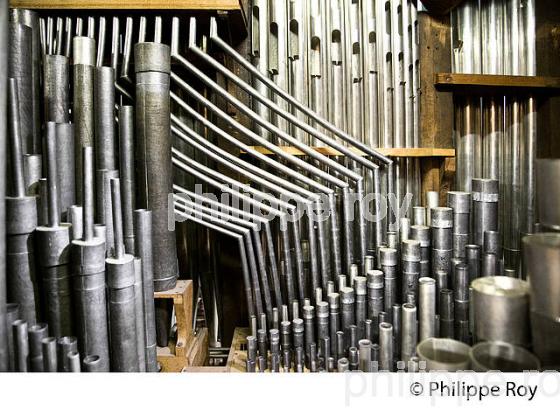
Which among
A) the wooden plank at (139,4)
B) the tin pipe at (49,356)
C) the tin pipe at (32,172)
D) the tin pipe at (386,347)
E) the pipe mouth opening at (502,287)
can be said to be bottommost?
the tin pipe at (386,347)

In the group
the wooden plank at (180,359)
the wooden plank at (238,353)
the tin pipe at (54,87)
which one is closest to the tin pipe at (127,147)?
the tin pipe at (54,87)

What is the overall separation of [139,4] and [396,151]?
1.45 metres

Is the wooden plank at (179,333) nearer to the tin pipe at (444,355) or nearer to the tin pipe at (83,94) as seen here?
the tin pipe at (83,94)

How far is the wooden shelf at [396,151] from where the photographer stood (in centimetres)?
227

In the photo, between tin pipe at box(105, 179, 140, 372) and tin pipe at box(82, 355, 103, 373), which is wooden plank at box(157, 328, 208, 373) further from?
tin pipe at box(82, 355, 103, 373)

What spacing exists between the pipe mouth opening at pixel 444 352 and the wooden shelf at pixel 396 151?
1270mm

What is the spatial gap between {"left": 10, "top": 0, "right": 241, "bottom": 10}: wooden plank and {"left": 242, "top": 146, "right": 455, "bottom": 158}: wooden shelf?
2.30 feet

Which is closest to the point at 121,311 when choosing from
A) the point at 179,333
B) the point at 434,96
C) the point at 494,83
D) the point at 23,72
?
the point at 179,333

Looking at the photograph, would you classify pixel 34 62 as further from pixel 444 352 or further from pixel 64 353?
pixel 444 352

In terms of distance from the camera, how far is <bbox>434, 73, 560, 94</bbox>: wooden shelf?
2430mm

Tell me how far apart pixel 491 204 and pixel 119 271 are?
5.19 ft

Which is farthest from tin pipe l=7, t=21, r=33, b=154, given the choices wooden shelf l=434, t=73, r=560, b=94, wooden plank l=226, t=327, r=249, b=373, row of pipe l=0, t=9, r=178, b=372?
wooden shelf l=434, t=73, r=560, b=94
